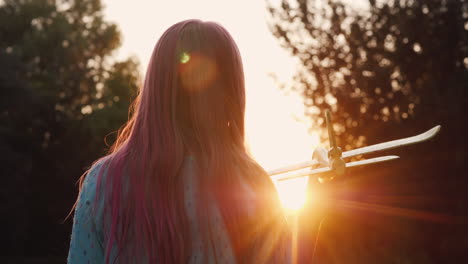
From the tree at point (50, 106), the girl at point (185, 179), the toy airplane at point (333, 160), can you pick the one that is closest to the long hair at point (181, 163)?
the girl at point (185, 179)

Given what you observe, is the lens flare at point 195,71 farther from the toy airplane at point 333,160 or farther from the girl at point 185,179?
the toy airplane at point 333,160

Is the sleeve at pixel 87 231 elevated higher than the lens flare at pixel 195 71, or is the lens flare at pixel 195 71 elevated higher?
the lens flare at pixel 195 71

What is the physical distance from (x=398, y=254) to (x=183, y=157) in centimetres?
1316

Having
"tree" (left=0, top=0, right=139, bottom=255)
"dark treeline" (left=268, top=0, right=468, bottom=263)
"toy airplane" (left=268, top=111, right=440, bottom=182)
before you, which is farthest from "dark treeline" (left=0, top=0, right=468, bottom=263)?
"tree" (left=0, top=0, right=139, bottom=255)

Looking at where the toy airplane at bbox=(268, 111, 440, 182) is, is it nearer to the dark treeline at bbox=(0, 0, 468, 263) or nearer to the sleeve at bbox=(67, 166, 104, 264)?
the sleeve at bbox=(67, 166, 104, 264)

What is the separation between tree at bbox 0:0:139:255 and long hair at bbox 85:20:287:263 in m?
22.6

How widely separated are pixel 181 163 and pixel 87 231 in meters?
0.32

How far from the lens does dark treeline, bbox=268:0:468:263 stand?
1374cm

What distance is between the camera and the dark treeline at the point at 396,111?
1374 cm

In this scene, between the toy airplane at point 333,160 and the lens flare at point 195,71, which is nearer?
the lens flare at point 195,71

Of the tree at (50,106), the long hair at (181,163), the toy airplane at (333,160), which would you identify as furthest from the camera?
the tree at (50,106)

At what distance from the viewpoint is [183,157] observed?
1616 millimetres

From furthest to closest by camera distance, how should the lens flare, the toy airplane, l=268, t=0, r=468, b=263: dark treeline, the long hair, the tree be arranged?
the tree
l=268, t=0, r=468, b=263: dark treeline
the toy airplane
the lens flare
the long hair

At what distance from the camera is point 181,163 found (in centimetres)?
159
